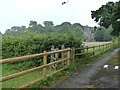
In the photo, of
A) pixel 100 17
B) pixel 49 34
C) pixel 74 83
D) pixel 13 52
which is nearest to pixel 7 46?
pixel 13 52

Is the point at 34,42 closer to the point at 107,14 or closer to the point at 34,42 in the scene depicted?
the point at 34,42

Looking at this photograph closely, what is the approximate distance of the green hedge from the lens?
16500 millimetres

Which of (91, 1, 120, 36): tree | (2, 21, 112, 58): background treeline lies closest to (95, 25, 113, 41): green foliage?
(91, 1, 120, 36): tree

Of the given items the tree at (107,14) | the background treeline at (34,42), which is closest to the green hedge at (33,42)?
the background treeline at (34,42)

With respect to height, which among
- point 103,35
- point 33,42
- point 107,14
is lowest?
point 103,35

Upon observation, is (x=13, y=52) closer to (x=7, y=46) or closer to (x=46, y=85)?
(x=7, y=46)

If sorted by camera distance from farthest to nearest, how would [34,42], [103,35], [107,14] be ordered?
[103,35] < [107,14] < [34,42]

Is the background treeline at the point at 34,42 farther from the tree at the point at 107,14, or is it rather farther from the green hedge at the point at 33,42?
the tree at the point at 107,14

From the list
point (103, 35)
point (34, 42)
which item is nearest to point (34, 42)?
point (34, 42)

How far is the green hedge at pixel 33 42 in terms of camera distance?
54.1 ft

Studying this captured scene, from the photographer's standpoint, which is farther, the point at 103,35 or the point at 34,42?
the point at 103,35

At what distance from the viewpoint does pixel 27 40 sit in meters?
17.6

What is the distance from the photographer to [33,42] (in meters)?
17.0

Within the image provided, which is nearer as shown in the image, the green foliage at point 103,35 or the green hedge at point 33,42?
the green hedge at point 33,42
